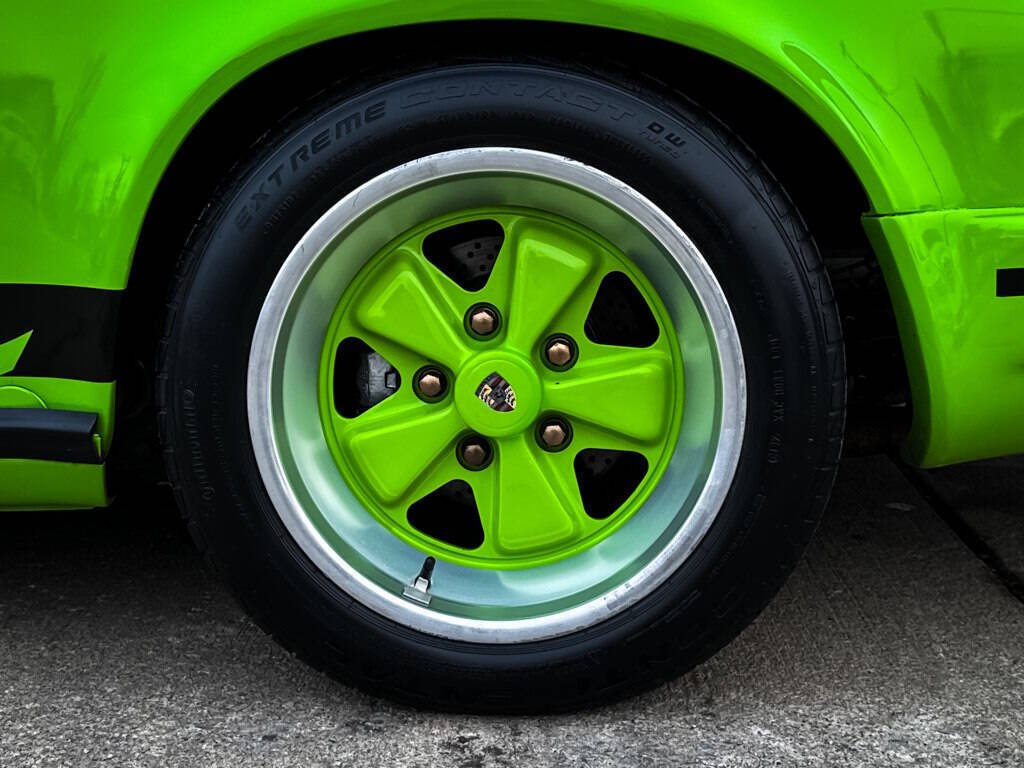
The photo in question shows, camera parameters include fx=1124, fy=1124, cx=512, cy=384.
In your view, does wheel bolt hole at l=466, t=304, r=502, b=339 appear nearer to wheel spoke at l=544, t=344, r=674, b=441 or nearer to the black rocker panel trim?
wheel spoke at l=544, t=344, r=674, b=441

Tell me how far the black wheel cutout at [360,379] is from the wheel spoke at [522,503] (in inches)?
8.3

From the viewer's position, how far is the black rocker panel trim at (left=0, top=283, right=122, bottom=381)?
1.54 meters

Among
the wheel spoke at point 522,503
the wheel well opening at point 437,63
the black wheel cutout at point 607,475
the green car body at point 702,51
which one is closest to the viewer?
the green car body at point 702,51

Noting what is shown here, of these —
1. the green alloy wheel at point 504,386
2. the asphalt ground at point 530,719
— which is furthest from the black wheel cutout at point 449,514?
the asphalt ground at point 530,719

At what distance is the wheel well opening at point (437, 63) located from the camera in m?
1.57

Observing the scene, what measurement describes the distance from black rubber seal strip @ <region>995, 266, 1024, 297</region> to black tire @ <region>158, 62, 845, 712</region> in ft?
0.72

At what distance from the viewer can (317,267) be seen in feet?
5.24

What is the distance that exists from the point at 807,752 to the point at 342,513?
75cm

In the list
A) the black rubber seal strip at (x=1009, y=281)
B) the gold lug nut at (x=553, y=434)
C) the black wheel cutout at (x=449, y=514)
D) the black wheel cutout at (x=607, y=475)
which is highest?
the black rubber seal strip at (x=1009, y=281)

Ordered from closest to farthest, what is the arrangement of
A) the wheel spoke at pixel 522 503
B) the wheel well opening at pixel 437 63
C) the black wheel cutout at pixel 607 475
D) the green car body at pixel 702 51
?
the green car body at pixel 702 51
the wheel well opening at pixel 437 63
the wheel spoke at pixel 522 503
the black wheel cutout at pixel 607 475

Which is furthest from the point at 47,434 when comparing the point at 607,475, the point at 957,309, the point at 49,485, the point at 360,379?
the point at 957,309

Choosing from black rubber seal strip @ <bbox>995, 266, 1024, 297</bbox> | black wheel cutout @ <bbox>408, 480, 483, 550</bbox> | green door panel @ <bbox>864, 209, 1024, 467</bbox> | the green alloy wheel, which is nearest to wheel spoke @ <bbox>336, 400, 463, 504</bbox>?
the green alloy wheel

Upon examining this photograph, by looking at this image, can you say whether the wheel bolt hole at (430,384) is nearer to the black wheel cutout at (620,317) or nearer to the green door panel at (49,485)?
the black wheel cutout at (620,317)

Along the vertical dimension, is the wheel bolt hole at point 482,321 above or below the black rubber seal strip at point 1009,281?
below
